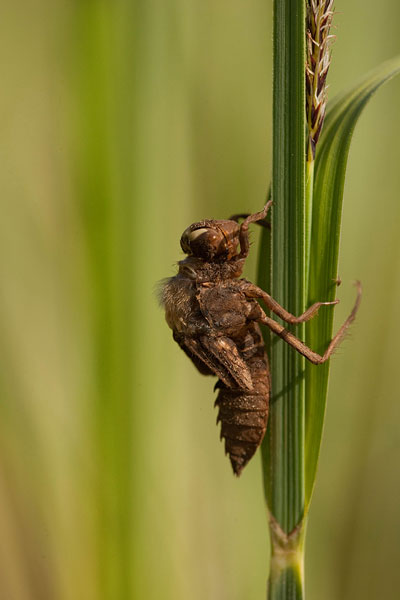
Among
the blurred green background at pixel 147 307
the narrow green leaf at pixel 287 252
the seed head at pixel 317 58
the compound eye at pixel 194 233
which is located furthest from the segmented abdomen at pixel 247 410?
the seed head at pixel 317 58

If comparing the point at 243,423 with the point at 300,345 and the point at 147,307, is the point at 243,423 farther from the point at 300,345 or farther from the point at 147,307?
the point at 147,307

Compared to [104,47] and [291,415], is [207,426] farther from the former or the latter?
[104,47]

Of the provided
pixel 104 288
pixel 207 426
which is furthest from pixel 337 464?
pixel 104 288

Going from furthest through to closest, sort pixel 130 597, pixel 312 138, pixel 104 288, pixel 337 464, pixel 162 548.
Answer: pixel 337 464
pixel 162 548
pixel 130 597
pixel 104 288
pixel 312 138

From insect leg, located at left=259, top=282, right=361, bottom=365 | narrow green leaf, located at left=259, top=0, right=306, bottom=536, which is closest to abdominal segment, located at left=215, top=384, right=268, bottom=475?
narrow green leaf, located at left=259, top=0, right=306, bottom=536

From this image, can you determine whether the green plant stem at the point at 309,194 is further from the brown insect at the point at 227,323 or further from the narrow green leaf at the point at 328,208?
the brown insect at the point at 227,323

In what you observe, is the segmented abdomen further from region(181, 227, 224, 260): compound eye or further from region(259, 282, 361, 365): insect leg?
region(181, 227, 224, 260): compound eye
